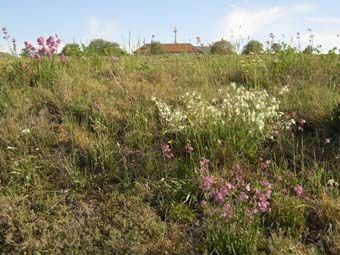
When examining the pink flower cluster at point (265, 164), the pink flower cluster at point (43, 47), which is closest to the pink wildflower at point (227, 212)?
the pink flower cluster at point (265, 164)

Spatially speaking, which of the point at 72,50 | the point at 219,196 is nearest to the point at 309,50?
the point at 72,50

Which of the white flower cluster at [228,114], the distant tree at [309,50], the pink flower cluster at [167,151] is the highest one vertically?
the distant tree at [309,50]

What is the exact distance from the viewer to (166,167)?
12.7ft

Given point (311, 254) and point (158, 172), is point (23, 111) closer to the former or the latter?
point (158, 172)

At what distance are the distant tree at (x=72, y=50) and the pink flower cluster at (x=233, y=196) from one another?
13.7ft

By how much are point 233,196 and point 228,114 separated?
1045 millimetres

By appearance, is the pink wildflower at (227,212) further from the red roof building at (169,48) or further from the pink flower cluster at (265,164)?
the red roof building at (169,48)

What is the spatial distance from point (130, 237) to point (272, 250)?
973 millimetres

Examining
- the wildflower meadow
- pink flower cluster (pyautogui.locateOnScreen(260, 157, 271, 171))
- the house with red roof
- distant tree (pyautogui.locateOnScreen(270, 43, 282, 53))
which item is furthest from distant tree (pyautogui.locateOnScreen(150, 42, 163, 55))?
pink flower cluster (pyautogui.locateOnScreen(260, 157, 271, 171))

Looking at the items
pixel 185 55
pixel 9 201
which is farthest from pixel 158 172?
pixel 185 55

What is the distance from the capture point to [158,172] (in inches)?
151

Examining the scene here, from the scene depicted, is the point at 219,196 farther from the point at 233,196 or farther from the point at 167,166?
the point at 167,166

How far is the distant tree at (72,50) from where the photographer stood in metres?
7.13

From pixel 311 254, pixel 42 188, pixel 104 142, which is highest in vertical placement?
pixel 104 142
